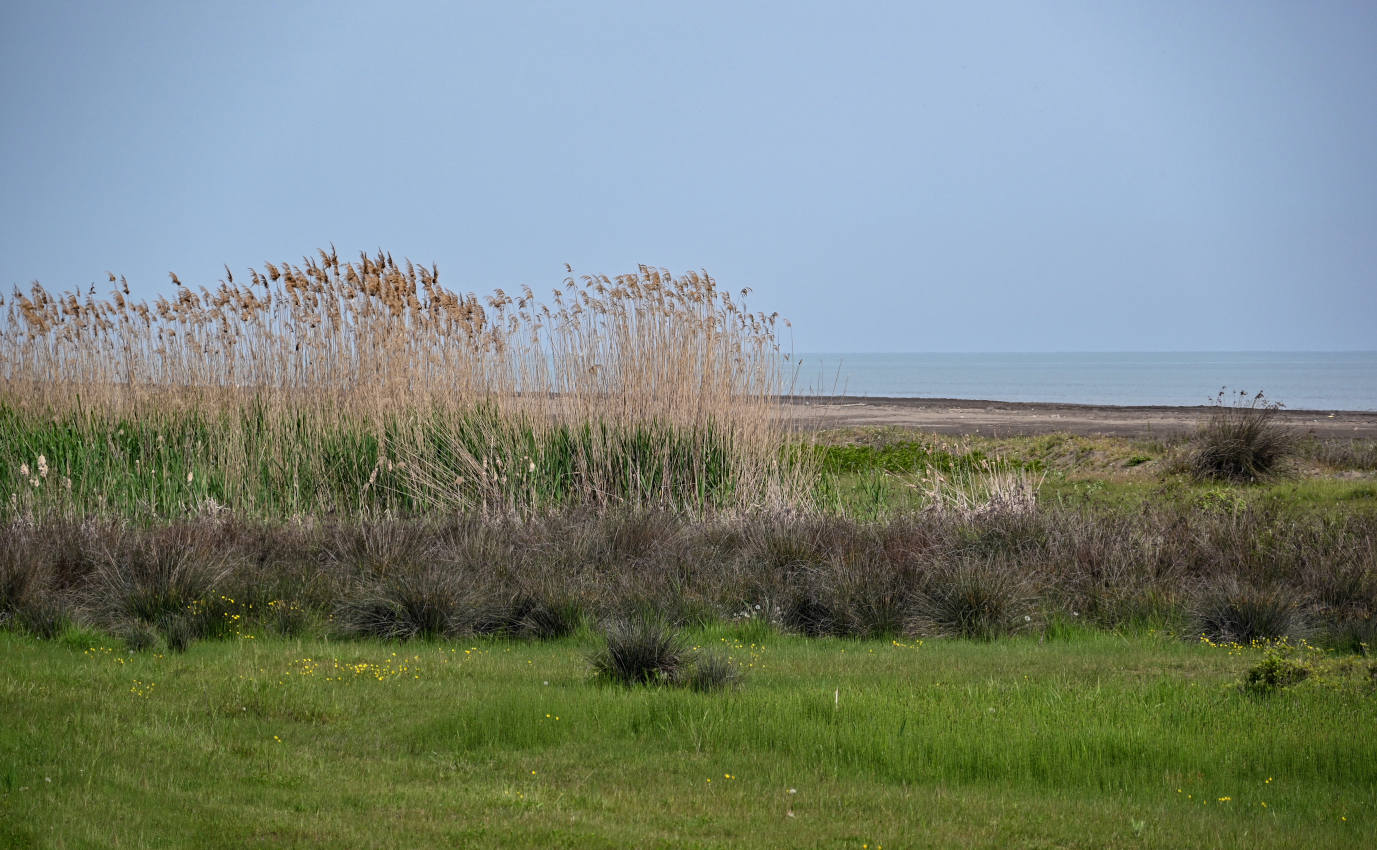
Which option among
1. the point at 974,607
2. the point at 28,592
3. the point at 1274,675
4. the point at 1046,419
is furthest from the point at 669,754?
the point at 1046,419

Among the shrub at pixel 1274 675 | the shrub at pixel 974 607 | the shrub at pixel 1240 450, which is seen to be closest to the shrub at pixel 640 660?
the shrub at pixel 974 607

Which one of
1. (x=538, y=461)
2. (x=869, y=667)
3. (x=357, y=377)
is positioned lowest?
(x=869, y=667)

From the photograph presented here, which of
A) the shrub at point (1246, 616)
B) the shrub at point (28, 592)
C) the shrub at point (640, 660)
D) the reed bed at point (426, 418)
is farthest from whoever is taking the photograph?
the reed bed at point (426, 418)

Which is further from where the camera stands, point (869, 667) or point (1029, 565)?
point (1029, 565)

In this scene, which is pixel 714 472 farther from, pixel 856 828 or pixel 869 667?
pixel 856 828

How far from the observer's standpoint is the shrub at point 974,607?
768 centimetres

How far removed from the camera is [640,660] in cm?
598

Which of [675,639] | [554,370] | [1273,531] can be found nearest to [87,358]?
[554,370]

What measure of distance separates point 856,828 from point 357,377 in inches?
390

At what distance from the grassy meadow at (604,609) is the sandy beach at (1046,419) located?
9.10m

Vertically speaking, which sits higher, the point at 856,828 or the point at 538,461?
the point at 538,461

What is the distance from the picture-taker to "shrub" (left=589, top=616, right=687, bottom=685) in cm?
592

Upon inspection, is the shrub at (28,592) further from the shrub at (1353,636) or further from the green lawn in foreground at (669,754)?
the shrub at (1353,636)

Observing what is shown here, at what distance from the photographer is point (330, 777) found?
4.44 m
